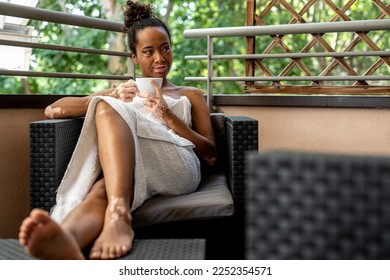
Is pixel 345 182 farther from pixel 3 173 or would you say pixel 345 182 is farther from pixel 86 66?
pixel 86 66

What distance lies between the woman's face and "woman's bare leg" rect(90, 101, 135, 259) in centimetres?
61

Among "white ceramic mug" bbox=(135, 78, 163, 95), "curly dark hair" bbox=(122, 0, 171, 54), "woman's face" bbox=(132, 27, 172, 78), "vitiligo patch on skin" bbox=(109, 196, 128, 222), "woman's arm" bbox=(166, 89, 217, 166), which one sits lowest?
"vitiligo patch on skin" bbox=(109, 196, 128, 222)

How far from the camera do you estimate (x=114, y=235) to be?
1.44 metres

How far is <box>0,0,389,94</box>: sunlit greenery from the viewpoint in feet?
22.5

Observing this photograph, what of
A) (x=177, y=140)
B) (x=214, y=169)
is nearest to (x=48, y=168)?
(x=177, y=140)

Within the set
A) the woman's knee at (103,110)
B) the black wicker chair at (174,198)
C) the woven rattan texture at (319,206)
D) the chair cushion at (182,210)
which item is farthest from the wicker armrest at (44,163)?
the woven rattan texture at (319,206)

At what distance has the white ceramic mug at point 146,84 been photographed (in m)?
1.99

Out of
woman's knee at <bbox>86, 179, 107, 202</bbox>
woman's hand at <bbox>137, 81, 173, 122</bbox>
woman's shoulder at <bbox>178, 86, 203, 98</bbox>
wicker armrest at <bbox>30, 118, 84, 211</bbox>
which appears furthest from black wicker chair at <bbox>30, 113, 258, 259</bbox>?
woman's shoulder at <bbox>178, 86, 203, 98</bbox>

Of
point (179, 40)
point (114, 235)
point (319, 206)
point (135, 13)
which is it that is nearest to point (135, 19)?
point (135, 13)

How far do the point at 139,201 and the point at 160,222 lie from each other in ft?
0.33

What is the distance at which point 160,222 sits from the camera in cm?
176

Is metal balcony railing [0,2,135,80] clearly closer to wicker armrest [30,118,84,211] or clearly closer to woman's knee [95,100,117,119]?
wicker armrest [30,118,84,211]

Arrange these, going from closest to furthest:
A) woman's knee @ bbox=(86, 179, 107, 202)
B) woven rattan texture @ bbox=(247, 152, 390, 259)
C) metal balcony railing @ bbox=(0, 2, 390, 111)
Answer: woven rattan texture @ bbox=(247, 152, 390, 259), woman's knee @ bbox=(86, 179, 107, 202), metal balcony railing @ bbox=(0, 2, 390, 111)

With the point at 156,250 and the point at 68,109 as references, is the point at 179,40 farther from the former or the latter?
the point at 156,250
